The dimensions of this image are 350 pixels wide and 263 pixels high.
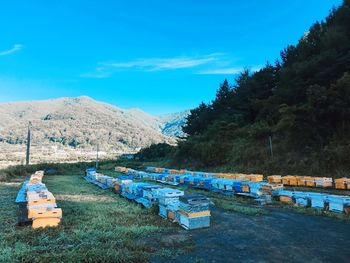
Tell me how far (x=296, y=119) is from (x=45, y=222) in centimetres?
2132

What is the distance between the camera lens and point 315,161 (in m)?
21.1

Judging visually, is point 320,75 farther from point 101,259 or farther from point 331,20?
point 101,259

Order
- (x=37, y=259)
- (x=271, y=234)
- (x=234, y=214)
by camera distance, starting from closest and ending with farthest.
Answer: (x=37, y=259)
(x=271, y=234)
(x=234, y=214)

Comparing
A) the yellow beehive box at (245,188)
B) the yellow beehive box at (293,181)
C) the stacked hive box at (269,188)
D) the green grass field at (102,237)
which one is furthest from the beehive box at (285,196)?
the yellow beehive box at (293,181)

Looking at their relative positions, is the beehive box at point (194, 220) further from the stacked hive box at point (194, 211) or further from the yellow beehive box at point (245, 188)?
the yellow beehive box at point (245, 188)

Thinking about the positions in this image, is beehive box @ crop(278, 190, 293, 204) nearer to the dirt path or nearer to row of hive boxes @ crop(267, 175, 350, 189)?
the dirt path

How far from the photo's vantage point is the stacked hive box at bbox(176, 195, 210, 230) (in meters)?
8.27

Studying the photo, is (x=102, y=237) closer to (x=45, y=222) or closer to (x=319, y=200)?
(x=45, y=222)

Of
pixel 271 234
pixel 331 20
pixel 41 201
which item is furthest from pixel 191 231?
pixel 331 20

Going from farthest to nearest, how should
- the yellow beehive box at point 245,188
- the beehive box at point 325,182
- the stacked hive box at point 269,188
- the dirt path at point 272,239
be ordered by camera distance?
1. the beehive box at point 325,182
2. the yellow beehive box at point 245,188
3. the stacked hive box at point 269,188
4. the dirt path at point 272,239

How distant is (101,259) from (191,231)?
10.9 feet

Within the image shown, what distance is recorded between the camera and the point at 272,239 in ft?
23.7

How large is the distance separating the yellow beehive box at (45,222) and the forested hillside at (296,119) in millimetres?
18533

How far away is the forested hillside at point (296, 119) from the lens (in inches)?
819
